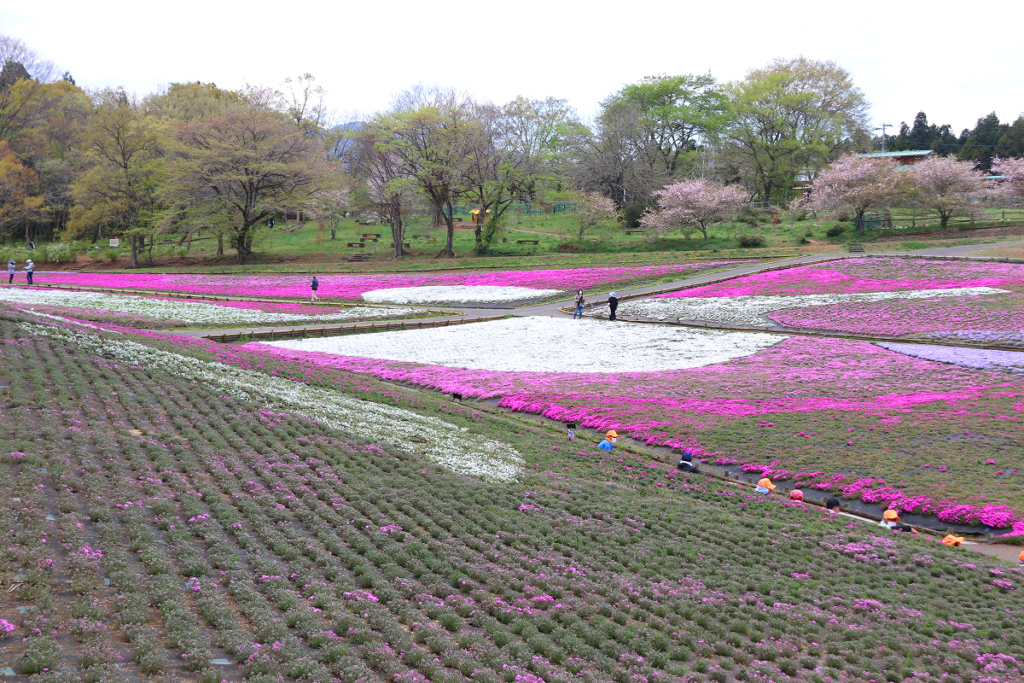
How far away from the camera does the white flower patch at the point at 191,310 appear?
40375 millimetres

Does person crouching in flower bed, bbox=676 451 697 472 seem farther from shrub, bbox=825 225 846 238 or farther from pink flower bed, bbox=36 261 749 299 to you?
shrub, bbox=825 225 846 238

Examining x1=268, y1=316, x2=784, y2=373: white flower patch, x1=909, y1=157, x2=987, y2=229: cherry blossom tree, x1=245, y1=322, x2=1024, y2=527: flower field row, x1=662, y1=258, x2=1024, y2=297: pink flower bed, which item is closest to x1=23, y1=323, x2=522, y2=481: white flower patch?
x1=245, y1=322, x2=1024, y2=527: flower field row

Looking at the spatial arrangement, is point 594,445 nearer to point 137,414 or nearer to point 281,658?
point 137,414

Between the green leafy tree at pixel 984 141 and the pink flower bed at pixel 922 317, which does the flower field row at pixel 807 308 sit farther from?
the green leafy tree at pixel 984 141

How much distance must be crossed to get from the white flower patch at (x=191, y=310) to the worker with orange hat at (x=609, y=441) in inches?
916

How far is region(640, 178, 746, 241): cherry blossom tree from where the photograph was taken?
7381 centimetres

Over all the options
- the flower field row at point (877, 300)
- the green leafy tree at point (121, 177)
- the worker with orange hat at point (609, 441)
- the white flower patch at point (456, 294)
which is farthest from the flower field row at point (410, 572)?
the green leafy tree at point (121, 177)

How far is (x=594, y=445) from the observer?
21.2 m

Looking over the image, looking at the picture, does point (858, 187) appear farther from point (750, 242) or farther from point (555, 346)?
point (555, 346)

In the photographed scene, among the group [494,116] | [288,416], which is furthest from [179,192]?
[288,416]

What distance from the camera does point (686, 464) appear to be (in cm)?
1912

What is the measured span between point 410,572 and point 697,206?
2652 inches

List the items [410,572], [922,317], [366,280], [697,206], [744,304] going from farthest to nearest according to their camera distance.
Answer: [697,206], [366,280], [744,304], [922,317], [410,572]

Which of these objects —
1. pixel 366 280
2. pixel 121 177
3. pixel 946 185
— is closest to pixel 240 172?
pixel 121 177
